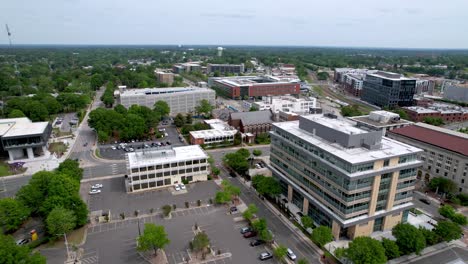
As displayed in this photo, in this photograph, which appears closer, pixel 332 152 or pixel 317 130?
pixel 332 152

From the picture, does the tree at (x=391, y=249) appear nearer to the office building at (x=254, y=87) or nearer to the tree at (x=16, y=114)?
the tree at (x=16, y=114)

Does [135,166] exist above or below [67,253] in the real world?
above

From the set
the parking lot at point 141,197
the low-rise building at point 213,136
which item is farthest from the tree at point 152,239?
the low-rise building at point 213,136

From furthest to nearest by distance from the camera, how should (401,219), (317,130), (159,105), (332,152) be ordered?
1. (159,105)
2. (317,130)
3. (401,219)
4. (332,152)

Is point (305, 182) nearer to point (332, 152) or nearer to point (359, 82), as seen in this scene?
point (332, 152)

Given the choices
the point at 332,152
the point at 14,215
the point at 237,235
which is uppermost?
the point at 332,152

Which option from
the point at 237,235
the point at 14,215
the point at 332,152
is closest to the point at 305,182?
the point at 332,152

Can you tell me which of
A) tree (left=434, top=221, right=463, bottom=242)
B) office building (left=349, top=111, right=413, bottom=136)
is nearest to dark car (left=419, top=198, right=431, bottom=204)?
tree (left=434, top=221, right=463, bottom=242)
